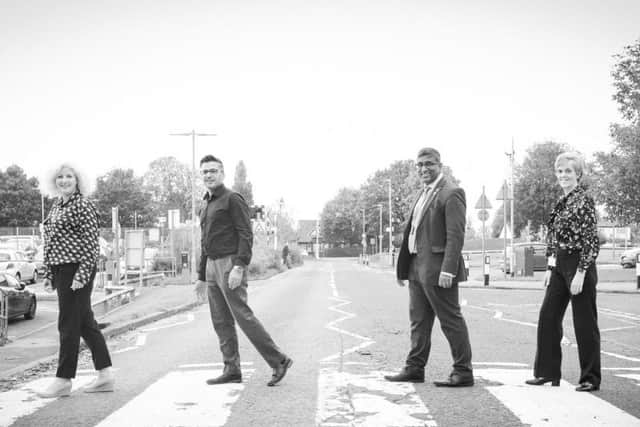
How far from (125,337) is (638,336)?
7.27m

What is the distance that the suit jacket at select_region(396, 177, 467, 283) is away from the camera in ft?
17.9

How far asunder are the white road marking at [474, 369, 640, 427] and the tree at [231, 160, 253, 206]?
12144cm

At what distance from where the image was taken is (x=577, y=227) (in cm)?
539

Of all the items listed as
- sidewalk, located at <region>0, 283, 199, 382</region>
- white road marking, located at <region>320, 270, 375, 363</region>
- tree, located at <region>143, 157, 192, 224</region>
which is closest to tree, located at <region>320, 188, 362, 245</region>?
tree, located at <region>143, 157, 192, 224</region>

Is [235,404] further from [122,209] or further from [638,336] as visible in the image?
[122,209]

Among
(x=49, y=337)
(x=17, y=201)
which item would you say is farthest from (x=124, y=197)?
(x=49, y=337)

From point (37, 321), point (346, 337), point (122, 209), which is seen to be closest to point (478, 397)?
point (346, 337)

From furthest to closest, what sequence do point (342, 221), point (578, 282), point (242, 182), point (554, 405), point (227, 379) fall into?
point (242, 182)
point (342, 221)
point (227, 379)
point (578, 282)
point (554, 405)

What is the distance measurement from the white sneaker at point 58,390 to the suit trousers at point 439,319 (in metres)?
2.77

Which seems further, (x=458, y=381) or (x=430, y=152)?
(x=430, y=152)

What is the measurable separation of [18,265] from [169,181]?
82029mm

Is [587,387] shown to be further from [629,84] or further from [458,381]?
[629,84]

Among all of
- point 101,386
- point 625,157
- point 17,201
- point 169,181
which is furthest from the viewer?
point 169,181

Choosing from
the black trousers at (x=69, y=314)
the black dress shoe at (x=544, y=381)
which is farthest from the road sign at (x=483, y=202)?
the black trousers at (x=69, y=314)
